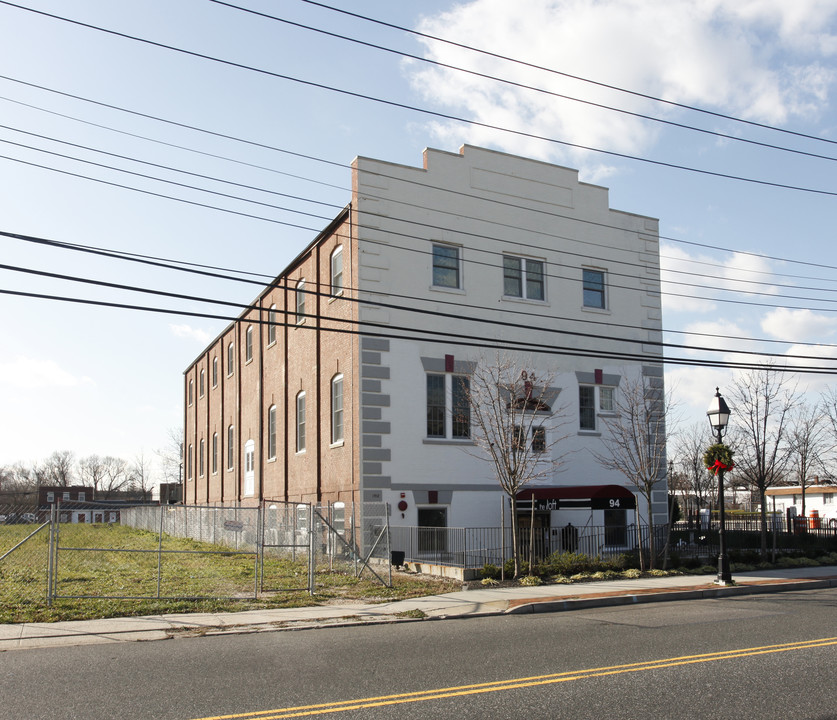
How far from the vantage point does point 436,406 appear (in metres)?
24.6

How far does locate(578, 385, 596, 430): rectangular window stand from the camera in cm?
2698

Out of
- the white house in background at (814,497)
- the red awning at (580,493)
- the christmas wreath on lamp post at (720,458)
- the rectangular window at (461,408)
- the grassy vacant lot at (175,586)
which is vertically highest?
the rectangular window at (461,408)

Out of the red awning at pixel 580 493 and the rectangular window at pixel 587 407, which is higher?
the rectangular window at pixel 587 407

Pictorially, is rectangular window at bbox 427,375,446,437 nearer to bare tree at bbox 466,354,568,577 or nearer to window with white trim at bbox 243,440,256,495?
bare tree at bbox 466,354,568,577

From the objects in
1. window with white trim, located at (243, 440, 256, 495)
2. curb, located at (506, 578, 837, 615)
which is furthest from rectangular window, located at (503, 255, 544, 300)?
window with white trim, located at (243, 440, 256, 495)

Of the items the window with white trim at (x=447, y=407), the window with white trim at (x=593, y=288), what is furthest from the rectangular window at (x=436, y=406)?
the window with white trim at (x=593, y=288)

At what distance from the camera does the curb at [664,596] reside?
49.2 ft

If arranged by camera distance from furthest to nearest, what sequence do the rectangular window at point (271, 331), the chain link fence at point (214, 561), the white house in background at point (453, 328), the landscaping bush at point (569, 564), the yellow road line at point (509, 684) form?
1. the rectangular window at point (271, 331)
2. the white house in background at point (453, 328)
3. the landscaping bush at point (569, 564)
4. the chain link fence at point (214, 561)
5. the yellow road line at point (509, 684)

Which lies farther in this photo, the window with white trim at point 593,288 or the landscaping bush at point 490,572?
the window with white trim at point 593,288

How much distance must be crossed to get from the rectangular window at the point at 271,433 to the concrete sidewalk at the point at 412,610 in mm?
17149

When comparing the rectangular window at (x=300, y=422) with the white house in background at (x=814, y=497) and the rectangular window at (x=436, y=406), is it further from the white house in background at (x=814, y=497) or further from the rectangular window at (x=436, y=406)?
the white house in background at (x=814, y=497)

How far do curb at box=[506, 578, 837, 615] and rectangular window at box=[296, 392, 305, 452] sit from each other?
15135mm

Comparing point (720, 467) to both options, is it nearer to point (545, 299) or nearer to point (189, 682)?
point (545, 299)

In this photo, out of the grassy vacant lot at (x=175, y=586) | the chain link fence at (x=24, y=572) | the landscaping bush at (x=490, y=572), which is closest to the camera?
the grassy vacant lot at (x=175, y=586)
